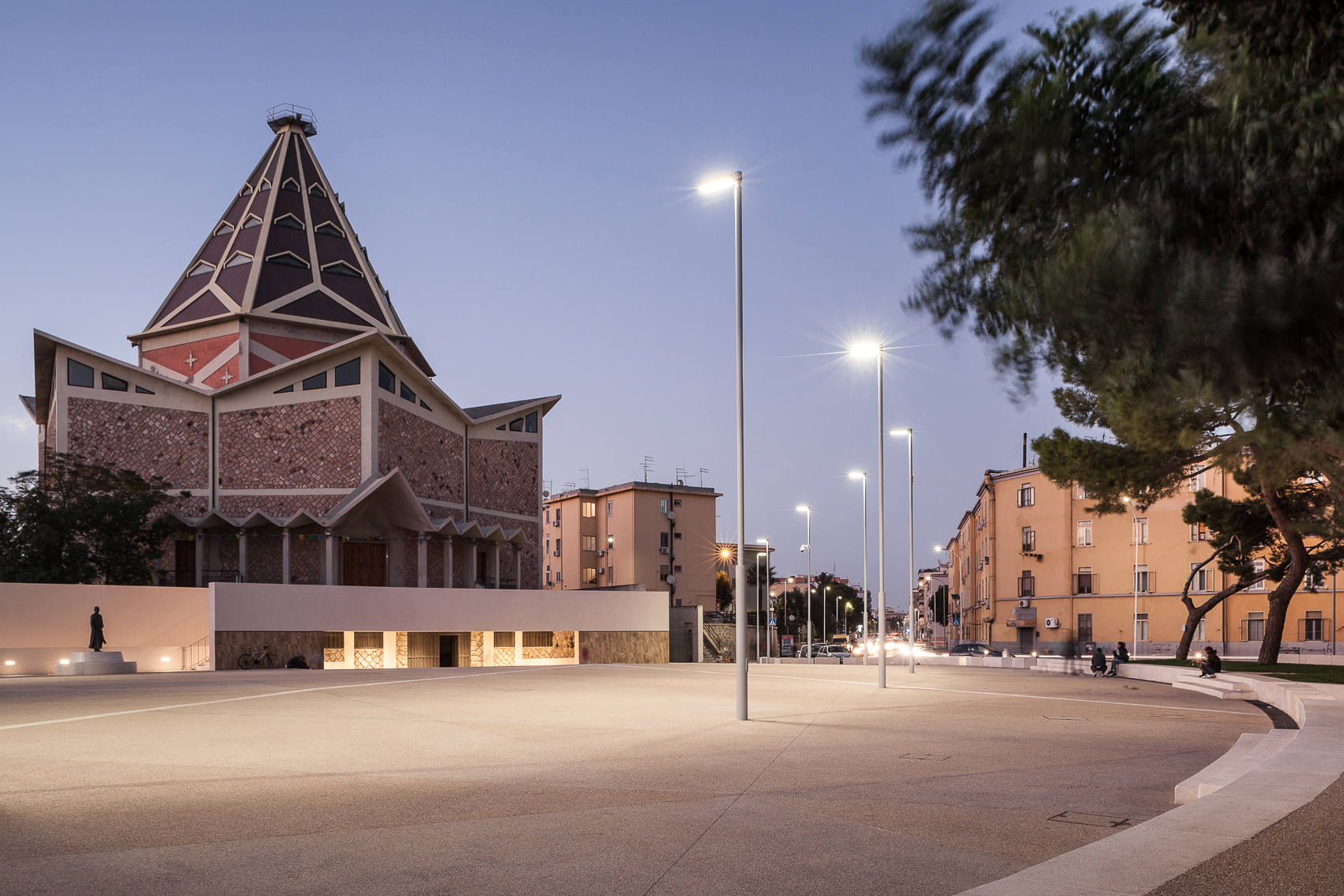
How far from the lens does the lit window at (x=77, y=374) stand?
4391 cm

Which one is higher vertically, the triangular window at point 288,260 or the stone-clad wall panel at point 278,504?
the triangular window at point 288,260

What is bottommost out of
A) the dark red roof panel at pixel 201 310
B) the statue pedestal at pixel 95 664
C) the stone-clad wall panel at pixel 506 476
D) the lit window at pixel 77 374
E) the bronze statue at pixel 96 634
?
the statue pedestal at pixel 95 664

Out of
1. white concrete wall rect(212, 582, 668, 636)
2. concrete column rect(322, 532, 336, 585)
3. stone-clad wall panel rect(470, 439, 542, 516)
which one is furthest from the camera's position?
stone-clad wall panel rect(470, 439, 542, 516)

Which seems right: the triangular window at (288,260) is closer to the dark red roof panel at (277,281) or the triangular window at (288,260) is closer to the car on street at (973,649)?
the dark red roof panel at (277,281)

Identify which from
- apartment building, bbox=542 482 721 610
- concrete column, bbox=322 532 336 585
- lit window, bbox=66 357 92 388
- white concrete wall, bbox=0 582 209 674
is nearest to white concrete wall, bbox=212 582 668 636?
white concrete wall, bbox=0 582 209 674

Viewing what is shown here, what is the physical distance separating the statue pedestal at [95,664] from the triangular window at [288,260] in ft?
103

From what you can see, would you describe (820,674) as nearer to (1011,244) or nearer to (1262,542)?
(1262,542)

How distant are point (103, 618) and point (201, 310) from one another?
25.8 meters

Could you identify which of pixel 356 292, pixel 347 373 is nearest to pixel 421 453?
pixel 347 373

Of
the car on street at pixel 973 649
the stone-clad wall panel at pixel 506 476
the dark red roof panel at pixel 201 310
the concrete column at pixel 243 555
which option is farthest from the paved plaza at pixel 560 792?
the dark red roof panel at pixel 201 310

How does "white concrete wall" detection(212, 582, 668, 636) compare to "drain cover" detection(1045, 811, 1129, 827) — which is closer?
"drain cover" detection(1045, 811, 1129, 827)

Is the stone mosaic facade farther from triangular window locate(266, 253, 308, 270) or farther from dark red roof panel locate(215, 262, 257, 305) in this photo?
triangular window locate(266, 253, 308, 270)

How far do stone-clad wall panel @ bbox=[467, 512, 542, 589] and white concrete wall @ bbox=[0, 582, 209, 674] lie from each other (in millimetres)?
18341

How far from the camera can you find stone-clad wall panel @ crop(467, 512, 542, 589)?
5438 centimetres
